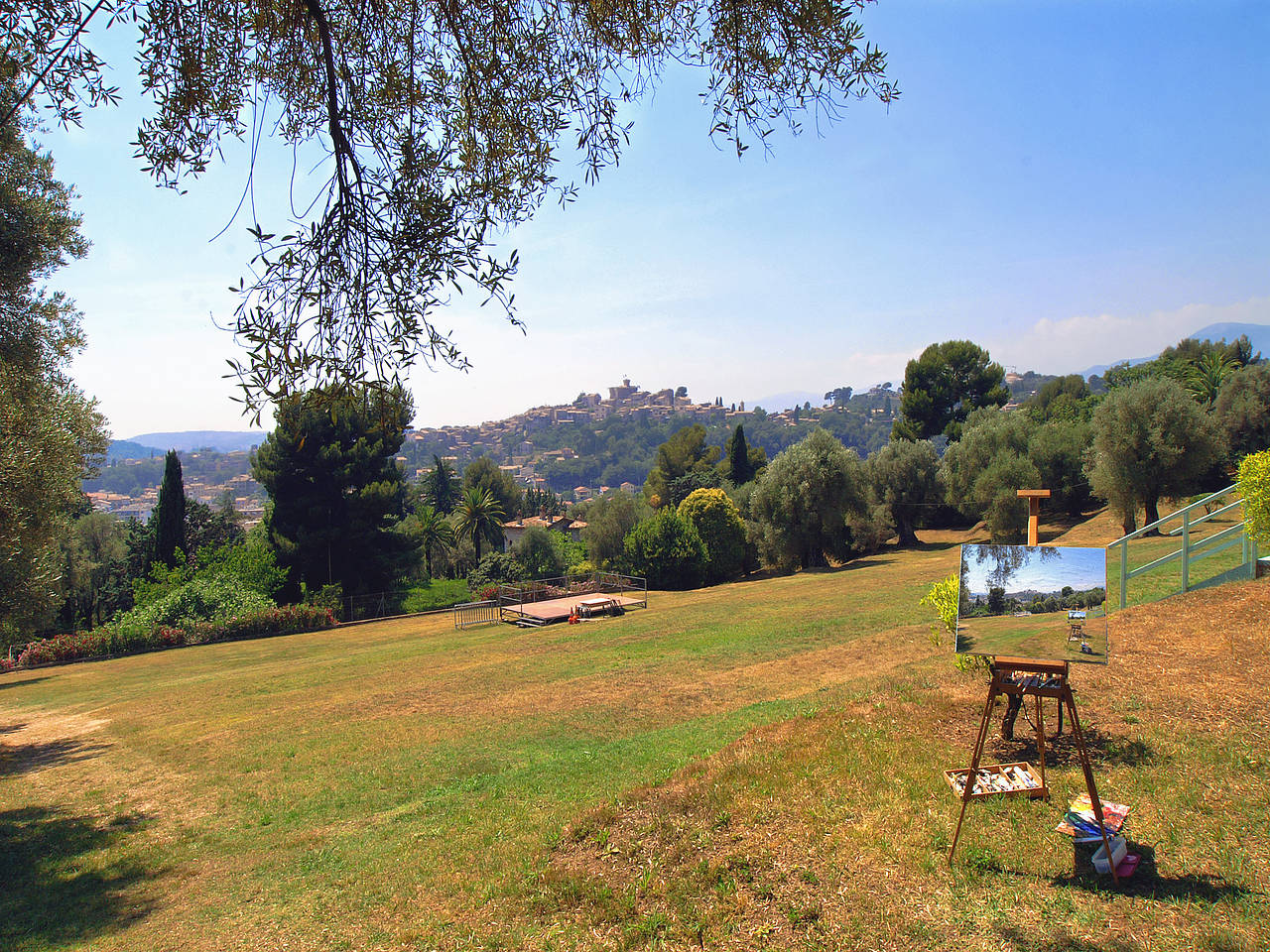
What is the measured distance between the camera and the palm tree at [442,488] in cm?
8175

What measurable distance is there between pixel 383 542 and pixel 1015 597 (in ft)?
131

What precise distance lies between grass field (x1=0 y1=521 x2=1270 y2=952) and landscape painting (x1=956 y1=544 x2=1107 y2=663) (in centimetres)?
120

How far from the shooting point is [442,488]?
83375 mm

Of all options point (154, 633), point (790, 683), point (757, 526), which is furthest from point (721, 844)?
point (757, 526)

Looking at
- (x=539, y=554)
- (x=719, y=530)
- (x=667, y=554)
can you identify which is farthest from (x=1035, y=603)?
(x=539, y=554)

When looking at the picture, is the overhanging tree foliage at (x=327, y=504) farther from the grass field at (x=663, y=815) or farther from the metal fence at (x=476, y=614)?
the grass field at (x=663, y=815)

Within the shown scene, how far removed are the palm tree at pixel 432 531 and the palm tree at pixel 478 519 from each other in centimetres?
128

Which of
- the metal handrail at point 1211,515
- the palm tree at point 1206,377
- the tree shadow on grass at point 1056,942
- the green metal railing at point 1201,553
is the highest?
the palm tree at point 1206,377

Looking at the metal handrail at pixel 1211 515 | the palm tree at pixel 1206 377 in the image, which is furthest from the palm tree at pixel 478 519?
the metal handrail at pixel 1211 515

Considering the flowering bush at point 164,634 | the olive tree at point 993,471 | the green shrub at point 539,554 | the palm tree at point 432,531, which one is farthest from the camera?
the palm tree at point 432,531

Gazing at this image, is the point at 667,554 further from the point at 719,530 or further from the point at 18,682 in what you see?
the point at 18,682

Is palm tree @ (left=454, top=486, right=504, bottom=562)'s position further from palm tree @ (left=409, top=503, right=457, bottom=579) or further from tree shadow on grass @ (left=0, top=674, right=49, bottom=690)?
tree shadow on grass @ (left=0, top=674, right=49, bottom=690)

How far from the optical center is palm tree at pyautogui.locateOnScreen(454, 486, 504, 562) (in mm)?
53562

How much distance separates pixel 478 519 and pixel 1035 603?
51.3 m
